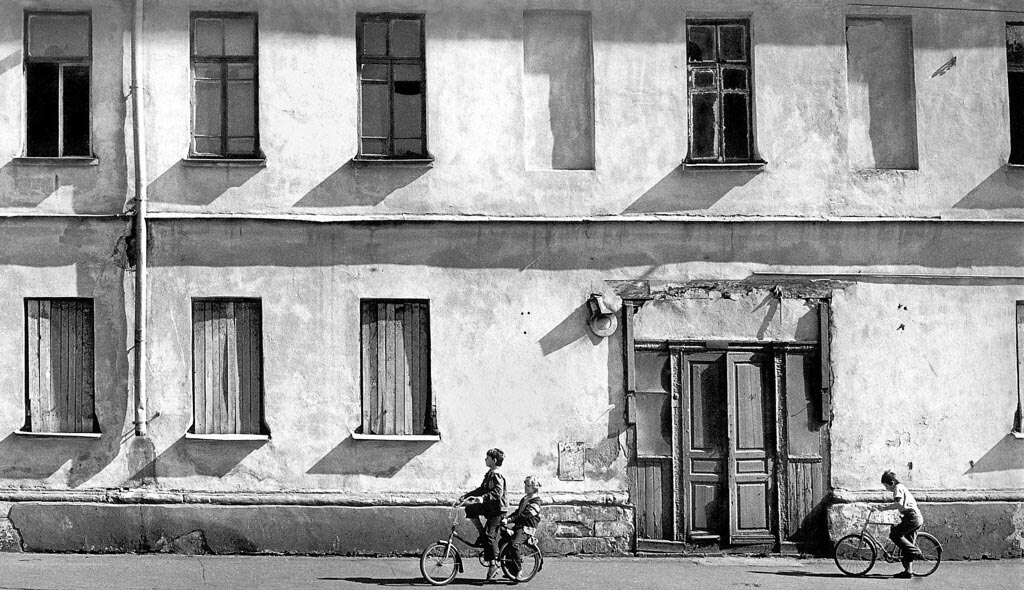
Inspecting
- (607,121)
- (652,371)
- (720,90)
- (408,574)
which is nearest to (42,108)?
(607,121)

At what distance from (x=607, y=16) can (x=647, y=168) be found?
6.20 feet

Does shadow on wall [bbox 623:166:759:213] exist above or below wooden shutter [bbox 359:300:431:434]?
above

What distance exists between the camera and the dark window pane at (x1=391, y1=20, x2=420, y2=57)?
15.9 metres

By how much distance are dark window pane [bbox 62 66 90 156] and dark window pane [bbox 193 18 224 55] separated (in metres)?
1.36

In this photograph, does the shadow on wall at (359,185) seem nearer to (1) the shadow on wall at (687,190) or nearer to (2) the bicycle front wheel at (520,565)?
(1) the shadow on wall at (687,190)

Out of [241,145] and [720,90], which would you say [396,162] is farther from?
[720,90]

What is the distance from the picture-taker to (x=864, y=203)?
15914 millimetres

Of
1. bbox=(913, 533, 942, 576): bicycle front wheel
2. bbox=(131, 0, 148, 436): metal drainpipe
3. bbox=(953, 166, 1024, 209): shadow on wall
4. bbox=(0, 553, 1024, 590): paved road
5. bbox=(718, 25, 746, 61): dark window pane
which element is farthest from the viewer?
bbox=(718, 25, 746, 61): dark window pane

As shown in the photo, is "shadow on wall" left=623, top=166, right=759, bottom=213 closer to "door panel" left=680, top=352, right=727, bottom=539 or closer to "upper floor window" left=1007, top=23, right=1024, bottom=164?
"door panel" left=680, top=352, right=727, bottom=539

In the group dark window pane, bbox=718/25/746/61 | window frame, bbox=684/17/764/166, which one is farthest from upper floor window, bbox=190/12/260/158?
dark window pane, bbox=718/25/746/61

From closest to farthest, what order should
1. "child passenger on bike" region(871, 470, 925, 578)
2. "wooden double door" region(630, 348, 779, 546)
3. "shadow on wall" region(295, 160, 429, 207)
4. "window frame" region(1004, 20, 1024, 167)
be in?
1. "child passenger on bike" region(871, 470, 925, 578)
2. "shadow on wall" region(295, 160, 429, 207)
3. "wooden double door" region(630, 348, 779, 546)
4. "window frame" region(1004, 20, 1024, 167)

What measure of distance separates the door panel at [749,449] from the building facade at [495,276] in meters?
0.04

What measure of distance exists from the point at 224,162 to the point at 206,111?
0.72m

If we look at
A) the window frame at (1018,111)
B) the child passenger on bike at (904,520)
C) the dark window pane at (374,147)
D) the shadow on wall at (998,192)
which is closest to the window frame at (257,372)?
the dark window pane at (374,147)
